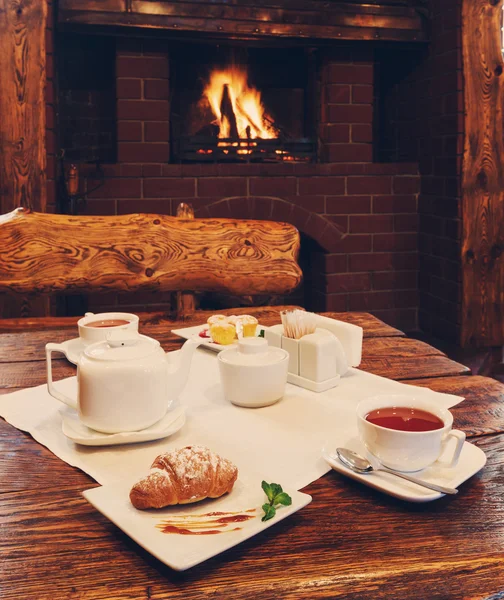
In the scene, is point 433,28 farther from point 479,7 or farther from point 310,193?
point 310,193

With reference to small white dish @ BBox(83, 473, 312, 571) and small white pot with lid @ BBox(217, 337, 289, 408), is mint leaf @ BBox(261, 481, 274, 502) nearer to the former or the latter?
small white dish @ BBox(83, 473, 312, 571)

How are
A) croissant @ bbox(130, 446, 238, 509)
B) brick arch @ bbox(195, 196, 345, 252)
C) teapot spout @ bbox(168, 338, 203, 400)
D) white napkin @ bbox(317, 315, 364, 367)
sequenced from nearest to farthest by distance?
croissant @ bbox(130, 446, 238, 509)
teapot spout @ bbox(168, 338, 203, 400)
white napkin @ bbox(317, 315, 364, 367)
brick arch @ bbox(195, 196, 345, 252)

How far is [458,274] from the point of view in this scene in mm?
3484

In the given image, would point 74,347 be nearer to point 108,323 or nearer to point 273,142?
point 108,323

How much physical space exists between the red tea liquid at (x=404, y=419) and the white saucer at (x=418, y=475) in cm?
4

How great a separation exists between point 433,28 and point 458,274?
1.20 meters

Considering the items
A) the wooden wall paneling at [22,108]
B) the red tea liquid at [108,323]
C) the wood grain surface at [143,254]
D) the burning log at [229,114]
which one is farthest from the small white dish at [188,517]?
the burning log at [229,114]

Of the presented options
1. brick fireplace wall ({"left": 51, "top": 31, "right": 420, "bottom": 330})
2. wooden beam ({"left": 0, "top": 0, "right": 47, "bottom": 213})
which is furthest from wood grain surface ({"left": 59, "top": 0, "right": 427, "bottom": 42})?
wooden beam ({"left": 0, "top": 0, "right": 47, "bottom": 213})

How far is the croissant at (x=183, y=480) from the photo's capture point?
0.74 meters

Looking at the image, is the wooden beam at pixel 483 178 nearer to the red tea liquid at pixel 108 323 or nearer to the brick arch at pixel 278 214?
the brick arch at pixel 278 214

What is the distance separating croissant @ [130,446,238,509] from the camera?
0.74 m

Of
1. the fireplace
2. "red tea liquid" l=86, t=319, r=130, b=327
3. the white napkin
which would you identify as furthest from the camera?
the fireplace

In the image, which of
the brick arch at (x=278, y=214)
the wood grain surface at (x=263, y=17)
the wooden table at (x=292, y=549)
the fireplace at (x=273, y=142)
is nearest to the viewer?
the wooden table at (x=292, y=549)

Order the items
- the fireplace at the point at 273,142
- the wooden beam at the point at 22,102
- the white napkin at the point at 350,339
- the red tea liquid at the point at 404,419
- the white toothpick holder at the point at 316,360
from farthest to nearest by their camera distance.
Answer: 1. the fireplace at the point at 273,142
2. the wooden beam at the point at 22,102
3. the white napkin at the point at 350,339
4. the white toothpick holder at the point at 316,360
5. the red tea liquid at the point at 404,419
